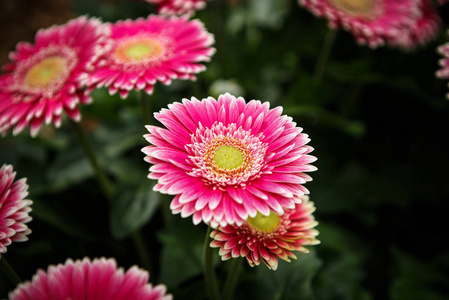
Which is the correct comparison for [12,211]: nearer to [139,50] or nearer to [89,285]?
[89,285]

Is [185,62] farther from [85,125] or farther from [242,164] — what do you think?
[85,125]

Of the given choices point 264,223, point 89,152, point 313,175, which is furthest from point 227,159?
point 313,175

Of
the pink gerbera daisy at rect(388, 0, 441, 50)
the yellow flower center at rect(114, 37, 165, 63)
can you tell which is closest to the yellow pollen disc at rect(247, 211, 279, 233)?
the yellow flower center at rect(114, 37, 165, 63)

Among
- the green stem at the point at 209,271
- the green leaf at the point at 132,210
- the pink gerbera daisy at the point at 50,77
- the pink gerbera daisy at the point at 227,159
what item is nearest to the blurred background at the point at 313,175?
the green leaf at the point at 132,210

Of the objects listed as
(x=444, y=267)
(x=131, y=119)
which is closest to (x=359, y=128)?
(x=444, y=267)

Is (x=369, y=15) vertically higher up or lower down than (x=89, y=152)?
higher up

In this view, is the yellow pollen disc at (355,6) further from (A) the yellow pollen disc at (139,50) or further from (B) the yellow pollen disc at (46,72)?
(B) the yellow pollen disc at (46,72)

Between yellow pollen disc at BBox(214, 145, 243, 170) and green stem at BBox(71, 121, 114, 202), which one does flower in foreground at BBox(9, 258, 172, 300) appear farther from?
green stem at BBox(71, 121, 114, 202)
